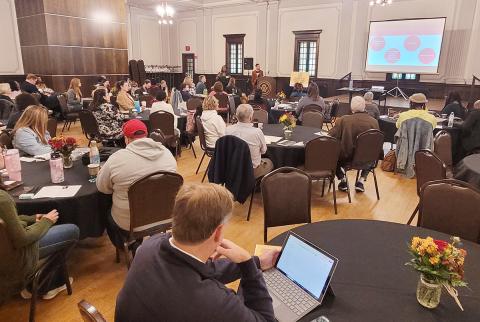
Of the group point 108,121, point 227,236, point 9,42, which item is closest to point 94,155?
point 227,236

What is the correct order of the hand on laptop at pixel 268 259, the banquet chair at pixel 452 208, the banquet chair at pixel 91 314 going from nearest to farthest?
the banquet chair at pixel 91 314 < the hand on laptop at pixel 268 259 < the banquet chair at pixel 452 208

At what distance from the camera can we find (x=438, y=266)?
126 cm

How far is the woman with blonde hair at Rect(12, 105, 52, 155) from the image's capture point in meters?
3.29

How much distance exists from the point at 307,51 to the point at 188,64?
6.13 meters

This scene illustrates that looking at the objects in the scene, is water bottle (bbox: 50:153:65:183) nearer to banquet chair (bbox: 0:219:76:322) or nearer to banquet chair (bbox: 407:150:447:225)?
banquet chair (bbox: 0:219:76:322)

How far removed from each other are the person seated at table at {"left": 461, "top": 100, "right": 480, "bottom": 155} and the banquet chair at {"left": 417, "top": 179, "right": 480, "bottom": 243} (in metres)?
3.44

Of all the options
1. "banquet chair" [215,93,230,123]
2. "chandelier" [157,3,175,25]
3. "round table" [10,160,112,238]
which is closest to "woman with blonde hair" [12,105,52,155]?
"round table" [10,160,112,238]

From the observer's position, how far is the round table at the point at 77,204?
2342 millimetres

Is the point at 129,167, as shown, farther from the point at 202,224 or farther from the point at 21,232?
the point at 202,224

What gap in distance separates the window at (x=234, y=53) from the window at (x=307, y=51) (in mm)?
2600

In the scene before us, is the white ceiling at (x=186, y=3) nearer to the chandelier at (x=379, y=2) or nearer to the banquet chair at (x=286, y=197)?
the chandelier at (x=379, y=2)

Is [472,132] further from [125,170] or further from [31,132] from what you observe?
[31,132]

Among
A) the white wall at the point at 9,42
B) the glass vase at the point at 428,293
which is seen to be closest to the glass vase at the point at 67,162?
the glass vase at the point at 428,293

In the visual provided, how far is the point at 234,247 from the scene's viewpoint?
4.12 ft
